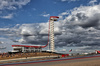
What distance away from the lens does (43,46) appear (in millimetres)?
104125

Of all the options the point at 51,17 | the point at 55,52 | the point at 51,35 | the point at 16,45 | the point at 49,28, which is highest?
the point at 51,17

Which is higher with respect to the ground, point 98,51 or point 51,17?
point 51,17

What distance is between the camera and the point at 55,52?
3942 inches

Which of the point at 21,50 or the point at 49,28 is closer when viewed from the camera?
the point at 21,50

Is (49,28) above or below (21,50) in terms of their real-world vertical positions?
above

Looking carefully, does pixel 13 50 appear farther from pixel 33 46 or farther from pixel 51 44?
pixel 51 44

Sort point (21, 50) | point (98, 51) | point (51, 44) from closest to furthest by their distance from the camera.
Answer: point (98, 51) → point (21, 50) → point (51, 44)

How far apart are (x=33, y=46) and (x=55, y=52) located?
19006mm

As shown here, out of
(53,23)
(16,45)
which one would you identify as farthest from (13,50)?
(53,23)

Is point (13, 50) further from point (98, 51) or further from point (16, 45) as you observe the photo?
point (98, 51)

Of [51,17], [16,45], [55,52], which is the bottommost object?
[55,52]

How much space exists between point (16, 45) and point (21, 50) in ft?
18.8

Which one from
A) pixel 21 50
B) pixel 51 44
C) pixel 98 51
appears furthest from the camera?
pixel 51 44

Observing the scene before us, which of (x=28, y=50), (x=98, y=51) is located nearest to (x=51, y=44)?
(x=28, y=50)
